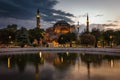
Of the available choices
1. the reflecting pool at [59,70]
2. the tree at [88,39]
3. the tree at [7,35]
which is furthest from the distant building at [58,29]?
the reflecting pool at [59,70]

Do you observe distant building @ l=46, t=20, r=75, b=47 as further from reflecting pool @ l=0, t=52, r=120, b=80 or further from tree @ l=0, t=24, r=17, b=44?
reflecting pool @ l=0, t=52, r=120, b=80

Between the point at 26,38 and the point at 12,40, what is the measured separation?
771cm

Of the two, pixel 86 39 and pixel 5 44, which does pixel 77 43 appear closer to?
pixel 86 39

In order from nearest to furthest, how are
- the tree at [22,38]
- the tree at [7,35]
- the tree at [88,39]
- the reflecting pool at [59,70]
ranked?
the reflecting pool at [59,70] < the tree at [22,38] < the tree at [7,35] < the tree at [88,39]

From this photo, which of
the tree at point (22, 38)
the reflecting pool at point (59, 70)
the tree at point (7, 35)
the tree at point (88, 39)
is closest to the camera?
the reflecting pool at point (59, 70)

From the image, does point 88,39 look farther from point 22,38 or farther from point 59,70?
point 59,70

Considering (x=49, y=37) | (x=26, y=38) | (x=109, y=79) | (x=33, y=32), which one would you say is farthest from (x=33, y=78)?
(x=49, y=37)

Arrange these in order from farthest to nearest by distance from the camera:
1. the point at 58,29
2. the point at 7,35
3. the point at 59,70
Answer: the point at 58,29 < the point at 7,35 < the point at 59,70

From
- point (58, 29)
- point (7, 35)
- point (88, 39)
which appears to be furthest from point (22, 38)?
point (58, 29)

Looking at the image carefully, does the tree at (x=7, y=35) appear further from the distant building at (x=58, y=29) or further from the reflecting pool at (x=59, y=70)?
the reflecting pool at (x=59, y=70)

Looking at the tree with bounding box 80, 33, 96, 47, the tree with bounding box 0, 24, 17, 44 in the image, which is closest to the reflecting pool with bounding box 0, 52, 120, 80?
the tree with bounding box 0, 24, 17, 44

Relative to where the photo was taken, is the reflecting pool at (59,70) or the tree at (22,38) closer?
the reflecting pool at (59,70)

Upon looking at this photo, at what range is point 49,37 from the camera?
106 m

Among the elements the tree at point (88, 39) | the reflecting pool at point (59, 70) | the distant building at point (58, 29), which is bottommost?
the reflecting pool at point (59, 70)
